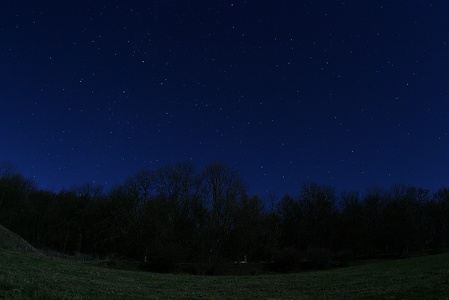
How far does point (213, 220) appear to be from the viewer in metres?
80.2

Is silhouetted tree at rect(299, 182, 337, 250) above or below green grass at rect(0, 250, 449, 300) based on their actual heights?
above

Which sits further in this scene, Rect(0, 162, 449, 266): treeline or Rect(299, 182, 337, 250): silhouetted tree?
Rect(299, 182, 337, 250): silhouetted tree

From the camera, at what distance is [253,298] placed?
17.0 m

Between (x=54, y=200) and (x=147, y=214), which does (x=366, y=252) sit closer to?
(x=147, y=214)

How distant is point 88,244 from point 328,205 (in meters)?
69.6

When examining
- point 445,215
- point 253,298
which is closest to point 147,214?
point 253,298

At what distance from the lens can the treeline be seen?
75438 millimetres

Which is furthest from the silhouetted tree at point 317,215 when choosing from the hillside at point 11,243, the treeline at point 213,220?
the hillside at point 11,243

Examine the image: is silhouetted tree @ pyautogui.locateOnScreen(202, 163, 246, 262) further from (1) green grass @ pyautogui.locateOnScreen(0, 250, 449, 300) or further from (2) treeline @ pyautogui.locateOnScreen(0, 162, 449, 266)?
(1) green grass @ pyautogui.locateOnScreen(0, 250, 449, 300)

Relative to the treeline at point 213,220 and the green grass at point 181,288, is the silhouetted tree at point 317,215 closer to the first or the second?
the treeline at point 213,220

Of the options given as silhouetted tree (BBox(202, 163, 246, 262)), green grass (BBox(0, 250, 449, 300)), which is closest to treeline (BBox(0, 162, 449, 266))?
silhouetted tree (BBox(202, 163, 246, 262))

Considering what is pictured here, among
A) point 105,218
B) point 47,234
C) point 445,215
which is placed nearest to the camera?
point 105,218

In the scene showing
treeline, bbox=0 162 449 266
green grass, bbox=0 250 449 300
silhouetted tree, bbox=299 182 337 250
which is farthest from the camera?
silhouetted tree, bbox=299 182 337 250

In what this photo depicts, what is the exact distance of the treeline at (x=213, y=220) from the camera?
75.4m
